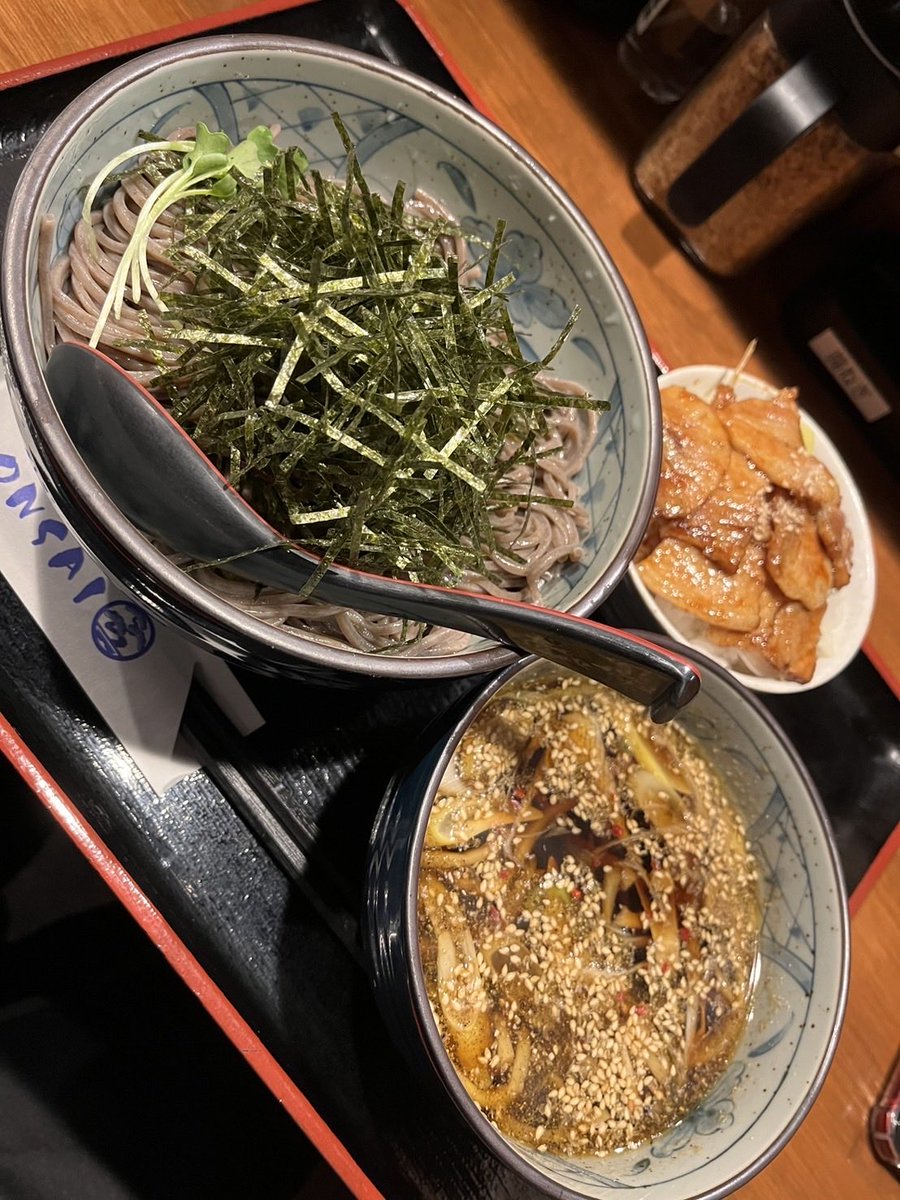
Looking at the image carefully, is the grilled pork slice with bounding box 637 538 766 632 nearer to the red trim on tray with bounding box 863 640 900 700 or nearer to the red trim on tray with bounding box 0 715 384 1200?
the red trim on tray with bounding box 863 640 900 700

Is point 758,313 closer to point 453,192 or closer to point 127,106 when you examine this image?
point 453,192

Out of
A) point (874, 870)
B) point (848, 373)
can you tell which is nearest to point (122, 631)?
point (874, 870)

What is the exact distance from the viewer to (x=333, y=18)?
1.50 meters

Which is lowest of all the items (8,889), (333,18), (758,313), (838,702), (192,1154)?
(838,702)

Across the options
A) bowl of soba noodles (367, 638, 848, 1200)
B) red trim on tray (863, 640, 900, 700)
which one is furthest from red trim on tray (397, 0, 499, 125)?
red trim on tray (863, 640, 900, 700)

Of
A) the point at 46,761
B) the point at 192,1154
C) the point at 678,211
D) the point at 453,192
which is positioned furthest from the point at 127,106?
the point at 192,1154

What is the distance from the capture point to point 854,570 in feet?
5.80

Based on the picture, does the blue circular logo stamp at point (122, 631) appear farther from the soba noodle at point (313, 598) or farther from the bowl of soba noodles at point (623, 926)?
the bowl of soba noodles at point (623, 926)

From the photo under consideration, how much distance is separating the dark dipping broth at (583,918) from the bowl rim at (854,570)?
0.23 m

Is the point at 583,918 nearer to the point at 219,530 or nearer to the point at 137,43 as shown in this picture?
the point at 219,530

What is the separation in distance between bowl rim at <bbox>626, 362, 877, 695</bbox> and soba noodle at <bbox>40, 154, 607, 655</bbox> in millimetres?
239

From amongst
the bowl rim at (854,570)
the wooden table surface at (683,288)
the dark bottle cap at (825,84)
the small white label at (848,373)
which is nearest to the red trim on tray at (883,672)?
the bowl rim at (854,570)

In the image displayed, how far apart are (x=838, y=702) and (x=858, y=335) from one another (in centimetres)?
82

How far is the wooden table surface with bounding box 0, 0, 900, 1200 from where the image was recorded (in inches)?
61.9
